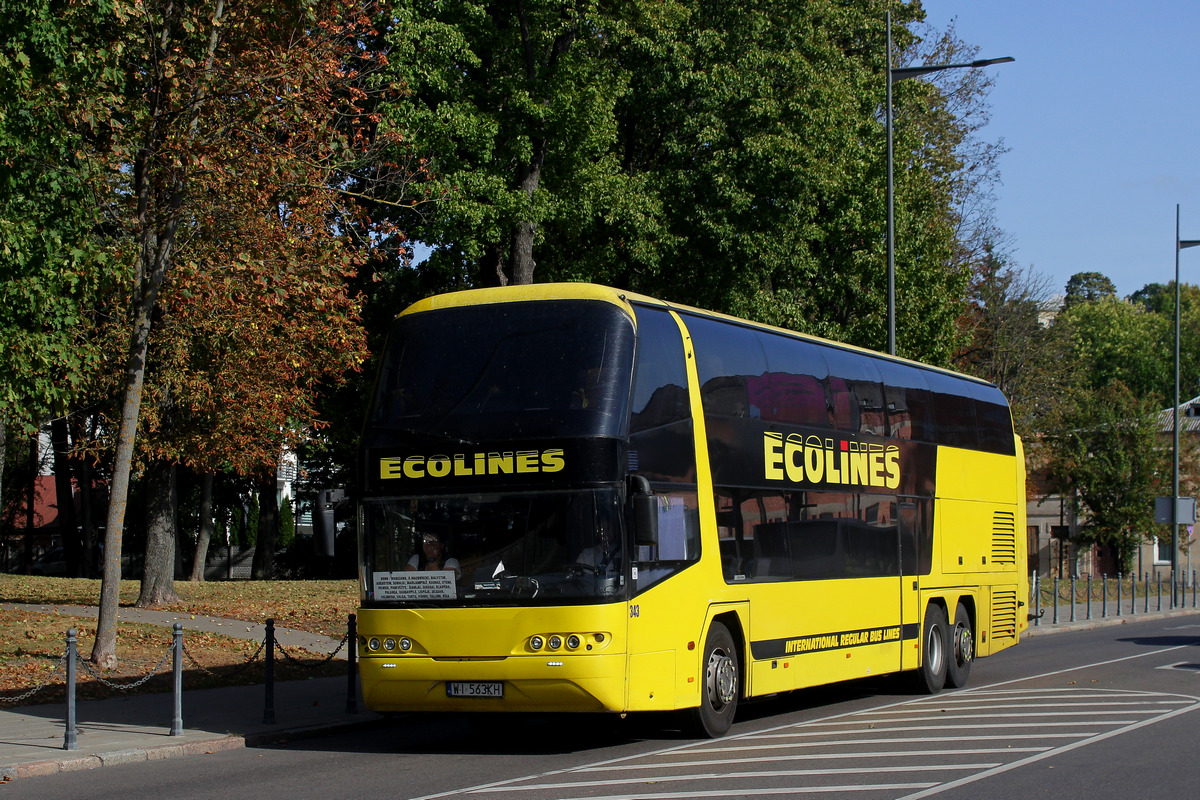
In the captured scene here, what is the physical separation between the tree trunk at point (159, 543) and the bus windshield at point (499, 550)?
15.3m

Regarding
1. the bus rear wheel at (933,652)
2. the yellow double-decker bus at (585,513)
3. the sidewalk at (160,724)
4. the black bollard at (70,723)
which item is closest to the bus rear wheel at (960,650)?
the bus rear wheel at (933,652)

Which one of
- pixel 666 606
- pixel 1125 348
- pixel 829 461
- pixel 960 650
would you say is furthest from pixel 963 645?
pixel 1125 348

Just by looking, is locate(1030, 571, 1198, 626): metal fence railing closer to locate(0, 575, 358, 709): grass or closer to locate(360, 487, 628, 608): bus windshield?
locate(0, 575, 358, 709): grass

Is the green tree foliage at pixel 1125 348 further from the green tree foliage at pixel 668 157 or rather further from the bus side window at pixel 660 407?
the bus side window at pixel 660 407

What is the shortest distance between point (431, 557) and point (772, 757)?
3.42 m

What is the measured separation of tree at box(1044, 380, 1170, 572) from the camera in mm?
54625

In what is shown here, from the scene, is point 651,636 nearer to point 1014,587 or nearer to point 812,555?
point 812,555

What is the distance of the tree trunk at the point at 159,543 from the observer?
25.7m

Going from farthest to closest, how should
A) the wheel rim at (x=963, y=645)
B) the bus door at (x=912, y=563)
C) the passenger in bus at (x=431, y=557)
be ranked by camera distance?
the wheel rim at (x=963, y=645) < the bus door at (x=912, y=563) < the passenger in bus at (x=431, y=557)

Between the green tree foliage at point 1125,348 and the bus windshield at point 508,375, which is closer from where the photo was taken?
the bus windshield at point 508,375

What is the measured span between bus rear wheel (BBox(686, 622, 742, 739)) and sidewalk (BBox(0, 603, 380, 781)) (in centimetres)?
393

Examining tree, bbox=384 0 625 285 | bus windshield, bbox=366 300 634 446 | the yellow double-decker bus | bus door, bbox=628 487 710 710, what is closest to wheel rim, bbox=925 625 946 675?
the yellow double-decker bus

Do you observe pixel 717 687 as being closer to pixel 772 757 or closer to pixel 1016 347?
pixel 772 757

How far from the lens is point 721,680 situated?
12680 millimetres
